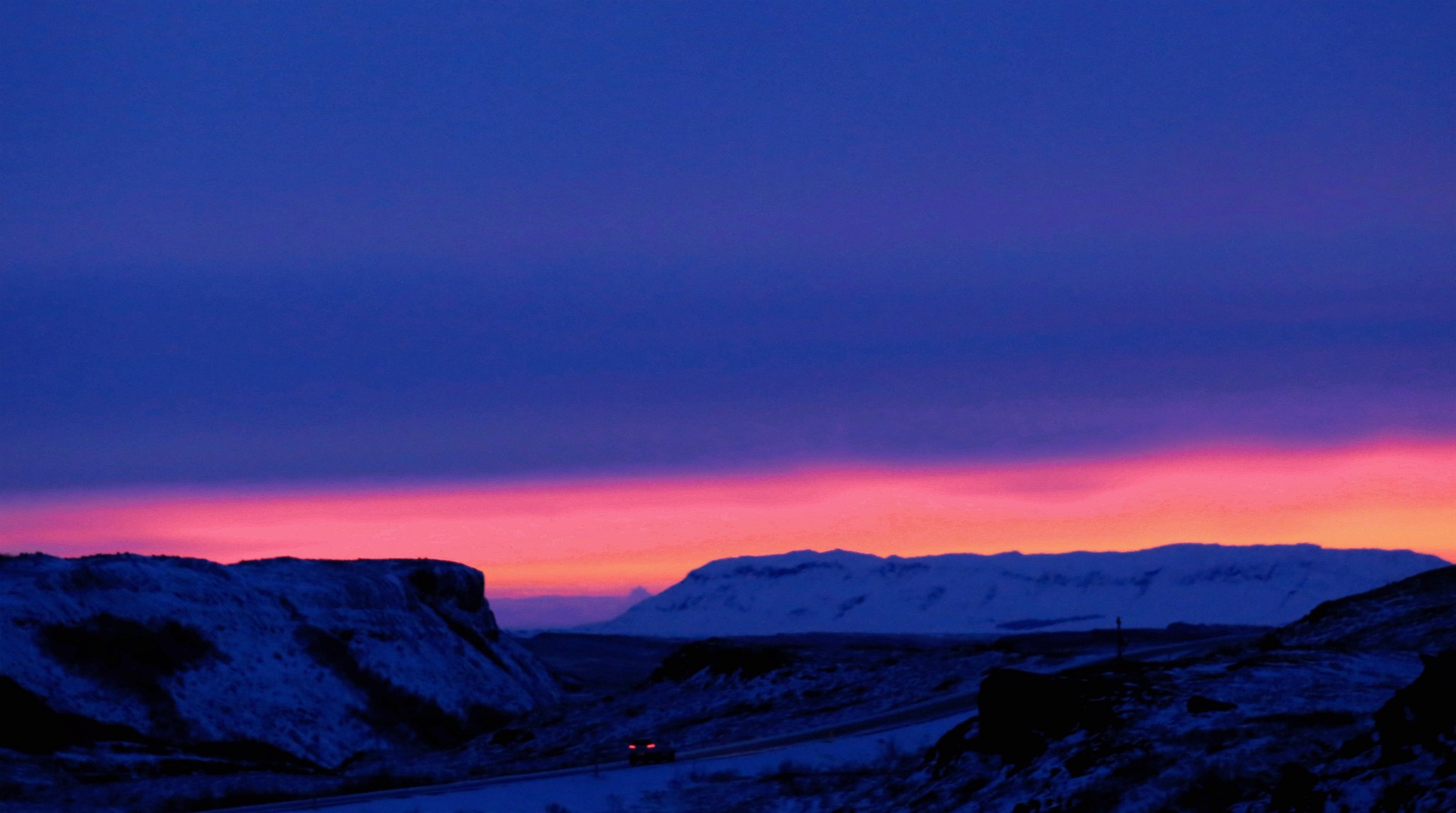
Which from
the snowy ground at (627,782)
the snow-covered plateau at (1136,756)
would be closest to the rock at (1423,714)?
the snow-covered plateau at (1136,756)

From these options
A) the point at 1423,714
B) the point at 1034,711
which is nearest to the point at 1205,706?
the point at 1034,711

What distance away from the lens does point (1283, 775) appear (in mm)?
22500

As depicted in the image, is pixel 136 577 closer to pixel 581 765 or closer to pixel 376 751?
pixel 376 751

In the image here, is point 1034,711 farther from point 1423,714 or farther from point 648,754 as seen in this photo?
point 648,754

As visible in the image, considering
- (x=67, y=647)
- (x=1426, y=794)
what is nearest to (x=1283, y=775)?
(x=1426, y=794)

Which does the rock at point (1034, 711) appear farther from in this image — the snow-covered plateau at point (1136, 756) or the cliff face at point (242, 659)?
the cliff face at point (242, 659)

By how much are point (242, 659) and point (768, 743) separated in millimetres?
27325

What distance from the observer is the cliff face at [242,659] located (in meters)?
58.0

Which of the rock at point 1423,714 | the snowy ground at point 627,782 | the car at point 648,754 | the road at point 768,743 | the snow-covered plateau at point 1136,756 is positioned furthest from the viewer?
the car at point 648,754

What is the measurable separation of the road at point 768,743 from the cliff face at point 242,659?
67.5 ft

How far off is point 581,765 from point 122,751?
767 inches

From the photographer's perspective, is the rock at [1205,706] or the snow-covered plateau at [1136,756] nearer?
the snow-covered plateau at [1136,756]

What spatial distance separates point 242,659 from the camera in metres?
64.5

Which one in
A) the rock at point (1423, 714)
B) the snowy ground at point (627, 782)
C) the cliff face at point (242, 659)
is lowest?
the snowy ground at point (627, 782)
